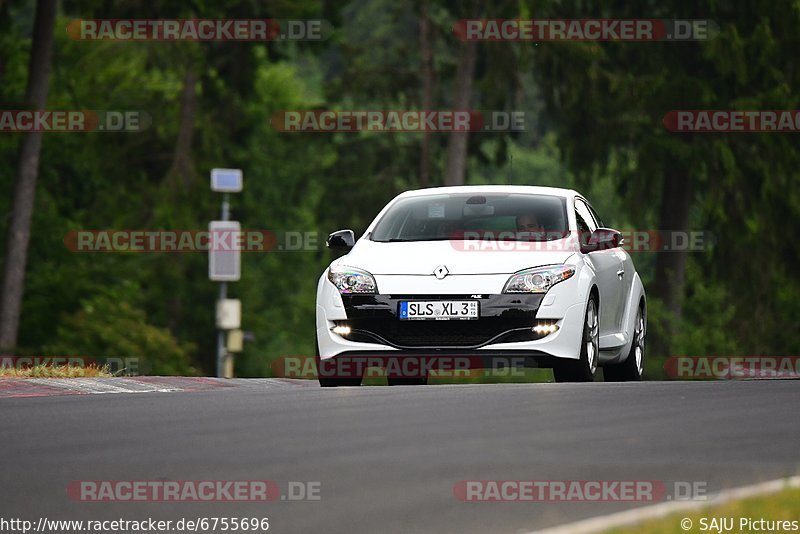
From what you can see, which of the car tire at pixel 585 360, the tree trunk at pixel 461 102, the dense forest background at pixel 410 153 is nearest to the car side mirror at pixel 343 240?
the car tire at pixel 585 360

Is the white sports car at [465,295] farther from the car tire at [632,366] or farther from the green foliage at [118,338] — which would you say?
the green foliage at [118,338]

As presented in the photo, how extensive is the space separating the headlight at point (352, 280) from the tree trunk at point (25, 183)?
21.9 metres

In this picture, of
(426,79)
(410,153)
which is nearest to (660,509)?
(426,79)

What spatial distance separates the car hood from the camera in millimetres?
15166

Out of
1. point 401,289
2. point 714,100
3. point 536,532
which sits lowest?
Result: point 536,532

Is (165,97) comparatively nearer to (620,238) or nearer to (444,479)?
(620,238)

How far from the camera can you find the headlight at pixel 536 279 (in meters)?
15.2

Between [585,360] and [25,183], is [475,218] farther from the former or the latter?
[25,183]

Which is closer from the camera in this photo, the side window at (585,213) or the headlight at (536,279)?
the headlight at (536,279)

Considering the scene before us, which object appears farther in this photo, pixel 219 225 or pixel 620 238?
pixel 219 225

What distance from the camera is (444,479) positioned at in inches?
357

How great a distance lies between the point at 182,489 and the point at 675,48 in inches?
1343

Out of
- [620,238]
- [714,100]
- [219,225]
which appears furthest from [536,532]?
[714,100]

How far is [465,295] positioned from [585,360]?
4.12 feet
